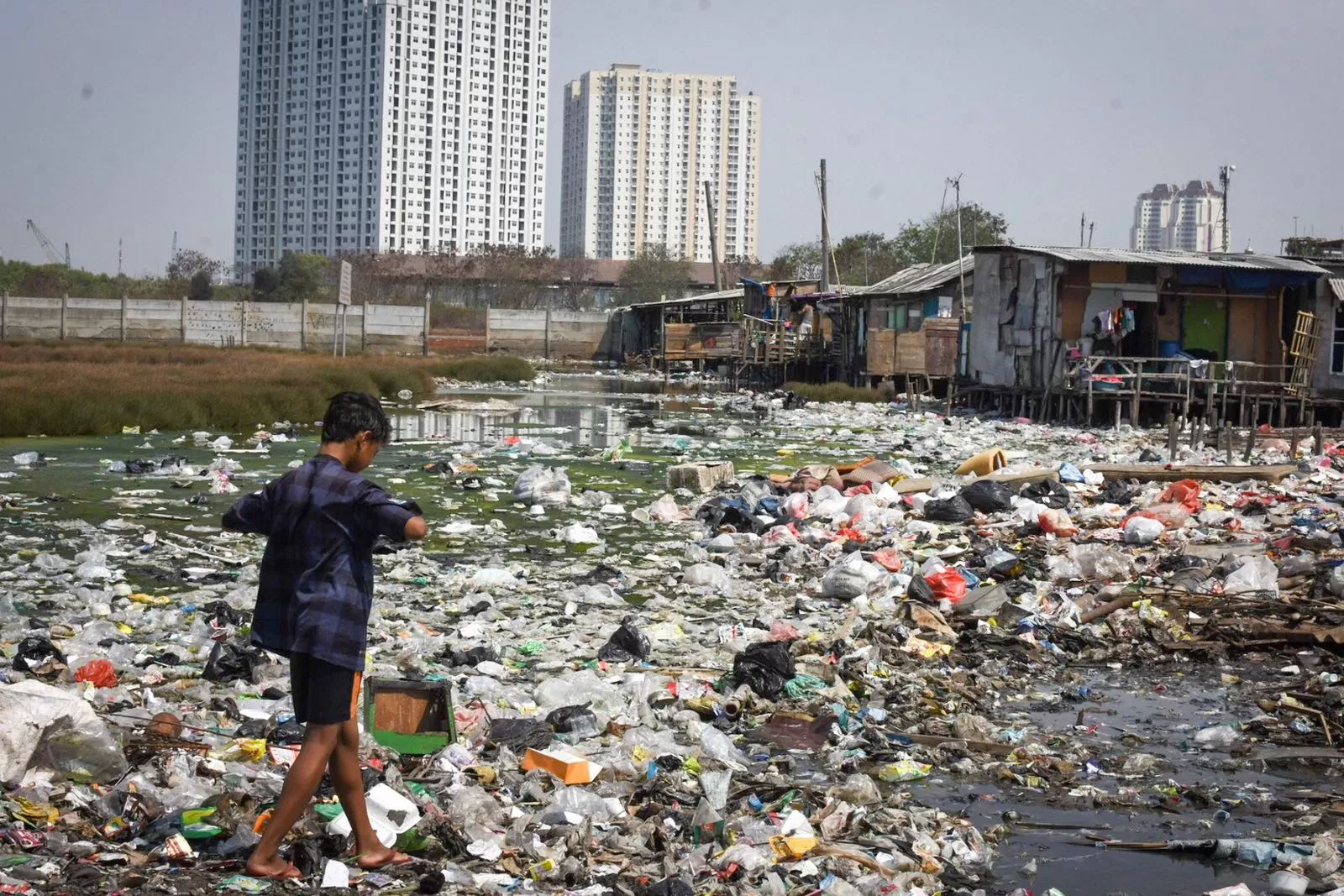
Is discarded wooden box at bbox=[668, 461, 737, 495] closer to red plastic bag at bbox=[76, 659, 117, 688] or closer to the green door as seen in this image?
red plastic bag at bbox=[76, 659, 117, 688]

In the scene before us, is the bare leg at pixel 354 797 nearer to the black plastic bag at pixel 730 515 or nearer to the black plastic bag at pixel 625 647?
the black plastic bag at pixel 625 647

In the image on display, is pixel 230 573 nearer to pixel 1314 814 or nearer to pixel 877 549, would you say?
pixel 877 549

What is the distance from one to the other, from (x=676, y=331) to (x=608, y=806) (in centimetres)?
3649

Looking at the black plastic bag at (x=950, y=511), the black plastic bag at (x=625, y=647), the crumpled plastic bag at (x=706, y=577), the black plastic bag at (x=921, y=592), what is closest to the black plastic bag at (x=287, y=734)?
the black plastic bag at (x=625, y=647)

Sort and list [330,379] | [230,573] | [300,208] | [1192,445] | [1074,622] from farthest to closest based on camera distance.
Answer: [300,208], [330,379], [1192,445], [230,573], [1074,622]

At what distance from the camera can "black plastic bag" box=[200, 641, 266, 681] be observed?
537 centimetres

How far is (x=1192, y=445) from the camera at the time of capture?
1672cm

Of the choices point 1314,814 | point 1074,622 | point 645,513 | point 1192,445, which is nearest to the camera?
point 1314,814

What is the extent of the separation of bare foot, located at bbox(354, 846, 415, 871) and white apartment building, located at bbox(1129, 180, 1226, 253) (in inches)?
3752

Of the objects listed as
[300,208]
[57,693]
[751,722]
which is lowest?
[751,722]

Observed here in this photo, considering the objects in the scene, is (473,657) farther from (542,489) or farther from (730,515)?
(542,489)

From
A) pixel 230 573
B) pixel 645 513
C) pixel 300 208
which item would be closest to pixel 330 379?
pixel 645 513

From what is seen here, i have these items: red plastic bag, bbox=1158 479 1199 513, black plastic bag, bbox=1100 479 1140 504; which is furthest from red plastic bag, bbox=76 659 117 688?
black plastic bag, bbox=1100 479 1140 504

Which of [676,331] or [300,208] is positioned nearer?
[676,331]
